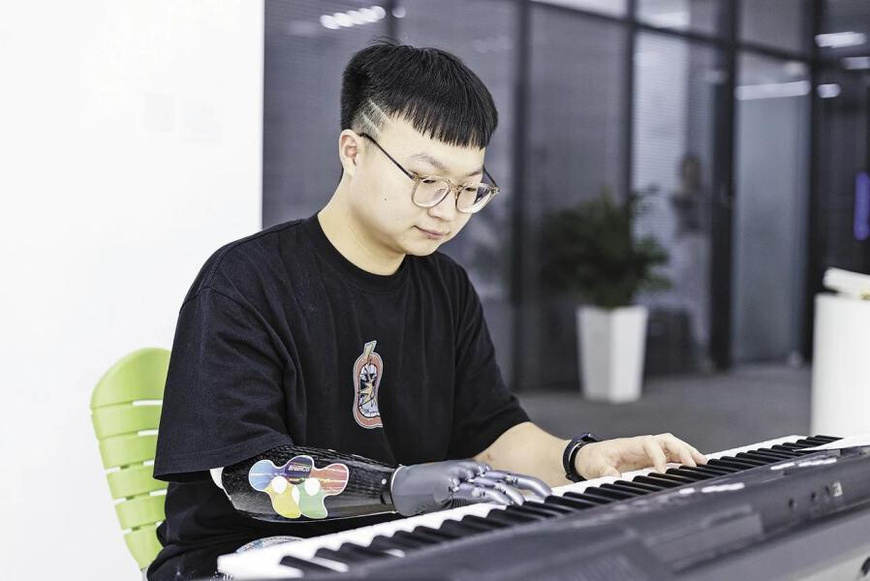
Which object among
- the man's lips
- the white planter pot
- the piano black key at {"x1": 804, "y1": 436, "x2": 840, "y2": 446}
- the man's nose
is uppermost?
the man's nose

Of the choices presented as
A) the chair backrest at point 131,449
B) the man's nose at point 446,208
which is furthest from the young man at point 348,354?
the chair backrest at point 131,449

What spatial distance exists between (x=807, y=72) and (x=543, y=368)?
417 cm

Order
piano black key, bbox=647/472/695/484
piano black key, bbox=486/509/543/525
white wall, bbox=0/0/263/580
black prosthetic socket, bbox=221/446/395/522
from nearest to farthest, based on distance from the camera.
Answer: piano black key, bbox=486/509/543/525 → piano black key, bbox=647/472/695/484 → black prosthetic socket, bbox=221/446/395/522 → white wall, bbox=0/0/263/580

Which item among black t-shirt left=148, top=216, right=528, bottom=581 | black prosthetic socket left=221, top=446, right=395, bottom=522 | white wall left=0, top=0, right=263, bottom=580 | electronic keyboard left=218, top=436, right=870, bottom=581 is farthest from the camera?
white wall left=0, top=0, right=263, bottom=580

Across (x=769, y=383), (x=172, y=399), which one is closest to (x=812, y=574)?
(x=172, y=399)

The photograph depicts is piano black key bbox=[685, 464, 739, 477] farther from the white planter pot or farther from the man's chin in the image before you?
the white planter pot

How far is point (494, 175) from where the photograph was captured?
248 inches

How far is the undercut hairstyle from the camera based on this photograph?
157 cm

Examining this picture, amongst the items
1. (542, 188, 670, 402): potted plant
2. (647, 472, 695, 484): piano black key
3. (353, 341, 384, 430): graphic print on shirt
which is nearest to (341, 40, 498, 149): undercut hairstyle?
(353, 341, 384, 430): graphic print on shirt

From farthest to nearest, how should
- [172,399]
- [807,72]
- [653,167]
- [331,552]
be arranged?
[807,72] < [653,167] < [172,399] < [331,552]

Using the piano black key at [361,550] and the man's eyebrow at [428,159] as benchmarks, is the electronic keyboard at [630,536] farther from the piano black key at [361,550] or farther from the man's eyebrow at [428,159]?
the man's eyebrow at [428,159]

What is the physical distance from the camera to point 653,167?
24.7 ft

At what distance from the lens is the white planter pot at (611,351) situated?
6695mm

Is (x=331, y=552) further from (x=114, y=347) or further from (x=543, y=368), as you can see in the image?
(x=543, y=368)
